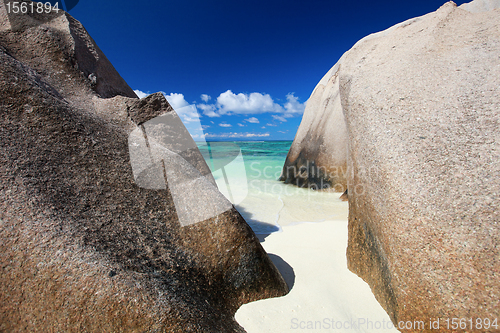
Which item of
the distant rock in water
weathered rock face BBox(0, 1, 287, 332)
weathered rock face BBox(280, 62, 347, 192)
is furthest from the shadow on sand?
weathered rock face BBox(280, 62, 347, 192)

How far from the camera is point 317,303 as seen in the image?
1.44 m

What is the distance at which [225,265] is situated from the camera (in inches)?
51.8

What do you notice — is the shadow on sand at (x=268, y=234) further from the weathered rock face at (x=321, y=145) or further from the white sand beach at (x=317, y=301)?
the weathered rock face at (x=321, y=145)

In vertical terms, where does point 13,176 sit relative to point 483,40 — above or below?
below

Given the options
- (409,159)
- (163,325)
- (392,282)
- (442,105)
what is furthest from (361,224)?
(163,325)

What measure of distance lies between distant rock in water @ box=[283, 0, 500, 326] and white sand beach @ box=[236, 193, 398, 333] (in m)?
0.10

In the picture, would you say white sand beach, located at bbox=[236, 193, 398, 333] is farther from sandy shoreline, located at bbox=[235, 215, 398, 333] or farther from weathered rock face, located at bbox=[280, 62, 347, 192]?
weathered rock face, located at bbox=[280, 62, 347, 192]

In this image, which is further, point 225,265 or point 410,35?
point 410,35

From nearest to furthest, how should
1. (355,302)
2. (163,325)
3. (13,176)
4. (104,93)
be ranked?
(163,325)
(13,176)
(355,302)
(104,93)

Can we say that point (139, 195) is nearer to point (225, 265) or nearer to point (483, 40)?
point (225, 265)

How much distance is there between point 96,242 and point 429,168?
1691 mm

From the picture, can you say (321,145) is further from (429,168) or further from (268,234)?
(429,168)

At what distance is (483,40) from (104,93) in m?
3.23

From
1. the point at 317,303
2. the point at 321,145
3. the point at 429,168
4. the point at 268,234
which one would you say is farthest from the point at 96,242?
the point at 321,145
